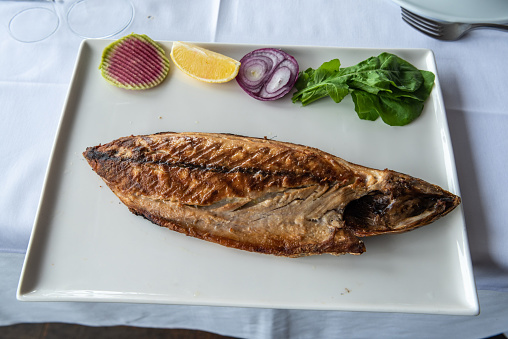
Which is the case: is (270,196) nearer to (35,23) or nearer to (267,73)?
(267,73)

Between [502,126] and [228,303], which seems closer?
[228,303]

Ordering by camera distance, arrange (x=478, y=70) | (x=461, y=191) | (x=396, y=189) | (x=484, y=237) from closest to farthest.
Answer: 1. (x=396, y=189)
2. (x=484, y=237)
3. (x=461, y=191)
4. (x=478, y=70)

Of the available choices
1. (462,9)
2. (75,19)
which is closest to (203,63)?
(75,19)

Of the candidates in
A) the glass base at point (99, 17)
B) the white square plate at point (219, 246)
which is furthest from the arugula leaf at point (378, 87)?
the glass base at point (99, 17)

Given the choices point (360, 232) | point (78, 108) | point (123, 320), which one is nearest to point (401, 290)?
point (360, 232)

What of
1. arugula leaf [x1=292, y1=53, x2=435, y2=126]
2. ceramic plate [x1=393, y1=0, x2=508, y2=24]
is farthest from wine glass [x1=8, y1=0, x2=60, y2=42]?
ceramic plate [x1=393, y1=0, x2=508, y2=24]

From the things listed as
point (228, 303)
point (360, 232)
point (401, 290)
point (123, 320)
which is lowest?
point (123, 320)

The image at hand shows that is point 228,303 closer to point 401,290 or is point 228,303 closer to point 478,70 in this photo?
point 401,290

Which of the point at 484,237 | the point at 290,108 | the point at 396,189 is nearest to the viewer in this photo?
the point at 396,189
